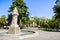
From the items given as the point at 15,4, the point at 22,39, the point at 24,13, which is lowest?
the point at 22,39

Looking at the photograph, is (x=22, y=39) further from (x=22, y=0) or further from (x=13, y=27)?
(x=22, y=0)

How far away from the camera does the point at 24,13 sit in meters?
52.9

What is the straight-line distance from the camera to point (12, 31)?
23.0 m

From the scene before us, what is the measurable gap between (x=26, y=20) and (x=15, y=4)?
6.92 meters

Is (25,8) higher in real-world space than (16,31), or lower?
higher

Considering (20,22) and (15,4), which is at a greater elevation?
(15,4)

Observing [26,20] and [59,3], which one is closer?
[59,3]

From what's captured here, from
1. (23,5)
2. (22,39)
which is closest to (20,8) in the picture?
(23,5)

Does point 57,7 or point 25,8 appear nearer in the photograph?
point 57,7

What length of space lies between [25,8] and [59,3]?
14977mm

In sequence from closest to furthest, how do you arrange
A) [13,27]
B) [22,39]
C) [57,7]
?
1. [22,39]
2. [13,27]
3. [57,7]

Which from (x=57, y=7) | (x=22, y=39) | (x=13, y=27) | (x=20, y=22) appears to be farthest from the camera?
(x=20, y=22)

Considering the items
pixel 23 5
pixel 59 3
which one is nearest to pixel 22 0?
pixel 23 5

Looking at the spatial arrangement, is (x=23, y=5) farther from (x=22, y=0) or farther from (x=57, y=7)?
(x=57, y=7)
